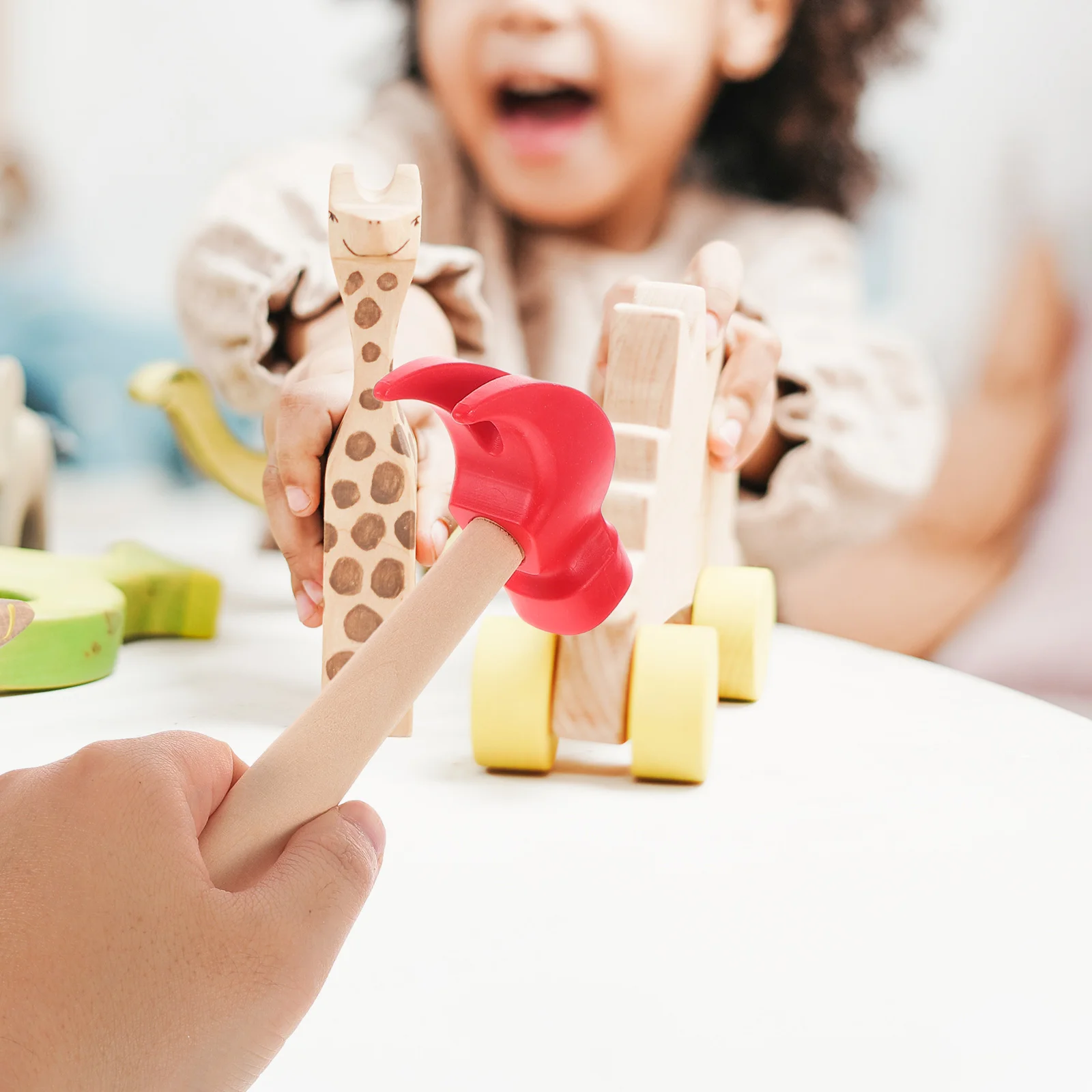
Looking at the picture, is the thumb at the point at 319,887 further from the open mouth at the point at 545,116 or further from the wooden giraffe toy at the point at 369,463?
the open mouth at the point at 545,116

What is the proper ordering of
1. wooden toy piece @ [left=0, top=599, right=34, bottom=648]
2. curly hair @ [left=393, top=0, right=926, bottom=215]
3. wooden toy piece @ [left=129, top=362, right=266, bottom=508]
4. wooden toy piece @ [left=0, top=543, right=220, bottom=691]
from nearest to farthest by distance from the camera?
wooden toy piece @ [left=0, top=599, right=34, bottom=648] < wooden toy piece @ [left=0, top=543, right=220, bottom=691] < wooden toy piece @ [left=129, top=362, right=266, bottom=508] < curly hair @ [left=393, top=0, right=926, bottom=215]

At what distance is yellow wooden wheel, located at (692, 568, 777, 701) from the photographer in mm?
423

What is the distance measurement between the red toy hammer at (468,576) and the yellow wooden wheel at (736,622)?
8.0 inches

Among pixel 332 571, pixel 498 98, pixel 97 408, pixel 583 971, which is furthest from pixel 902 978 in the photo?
pixel 97 408

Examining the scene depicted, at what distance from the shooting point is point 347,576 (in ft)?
1.13

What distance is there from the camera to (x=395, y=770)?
347mm

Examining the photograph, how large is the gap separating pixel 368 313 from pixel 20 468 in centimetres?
33

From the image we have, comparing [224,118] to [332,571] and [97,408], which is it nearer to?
[97,408]

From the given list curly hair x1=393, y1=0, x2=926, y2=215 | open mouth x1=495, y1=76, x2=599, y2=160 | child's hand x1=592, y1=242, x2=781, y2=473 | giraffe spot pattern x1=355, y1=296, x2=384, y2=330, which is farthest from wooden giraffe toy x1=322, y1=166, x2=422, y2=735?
curly hair x1=393, y1=0, x2=926, y2=215

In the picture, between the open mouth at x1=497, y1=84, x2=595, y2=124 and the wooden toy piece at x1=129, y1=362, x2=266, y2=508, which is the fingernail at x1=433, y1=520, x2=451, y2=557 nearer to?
the wooden toy piece at x1=129, y1=362, x2=266, y2=508

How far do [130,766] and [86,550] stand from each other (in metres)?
0.69

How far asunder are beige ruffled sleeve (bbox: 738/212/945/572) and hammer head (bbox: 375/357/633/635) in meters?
0.35

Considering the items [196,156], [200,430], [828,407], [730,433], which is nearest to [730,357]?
[730,433]

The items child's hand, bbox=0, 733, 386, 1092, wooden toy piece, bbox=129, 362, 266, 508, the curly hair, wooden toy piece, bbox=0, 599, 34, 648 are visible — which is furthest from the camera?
the curly hair
